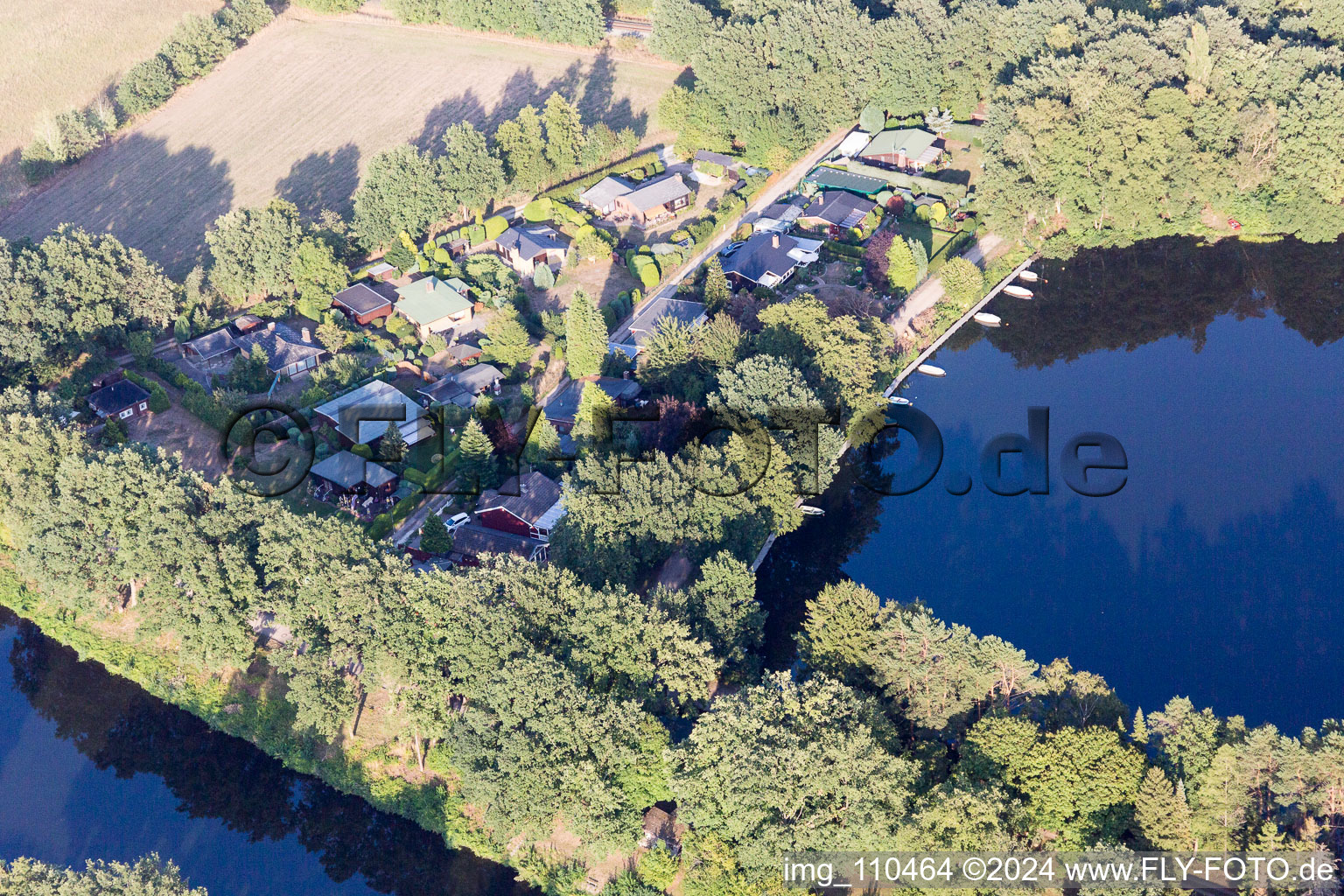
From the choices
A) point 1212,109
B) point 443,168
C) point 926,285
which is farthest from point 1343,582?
point 443,168

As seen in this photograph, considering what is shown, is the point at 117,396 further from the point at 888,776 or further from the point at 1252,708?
the point at 1252,708

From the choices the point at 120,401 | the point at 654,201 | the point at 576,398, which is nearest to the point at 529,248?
the point at 654,201

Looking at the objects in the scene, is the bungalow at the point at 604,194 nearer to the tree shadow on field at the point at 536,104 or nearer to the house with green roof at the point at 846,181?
the tree shadow on field at the point at 536,104

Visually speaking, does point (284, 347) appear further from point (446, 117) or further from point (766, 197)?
point (766, 197)

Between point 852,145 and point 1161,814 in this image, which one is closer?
point 1161,814

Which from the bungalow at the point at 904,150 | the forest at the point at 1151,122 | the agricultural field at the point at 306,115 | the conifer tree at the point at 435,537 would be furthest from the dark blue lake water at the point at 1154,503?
the agricultural field at the point at 306,115

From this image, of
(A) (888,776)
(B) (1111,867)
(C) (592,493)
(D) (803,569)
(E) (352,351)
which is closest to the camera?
(B) (1111,867)

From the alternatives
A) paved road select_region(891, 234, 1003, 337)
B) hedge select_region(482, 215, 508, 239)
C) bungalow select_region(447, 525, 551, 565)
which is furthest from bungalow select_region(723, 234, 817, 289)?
bungalow select_region(447, 525, 551, 565)
